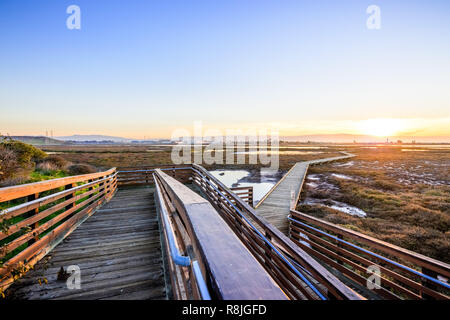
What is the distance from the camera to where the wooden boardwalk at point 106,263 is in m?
2.88

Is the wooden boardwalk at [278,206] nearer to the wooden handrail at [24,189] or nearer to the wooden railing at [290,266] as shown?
the wooden railing at [290,266]

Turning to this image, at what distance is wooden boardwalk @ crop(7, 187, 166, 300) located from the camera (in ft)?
9.45

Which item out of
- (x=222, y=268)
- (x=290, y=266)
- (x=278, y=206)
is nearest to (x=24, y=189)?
(x=222, y=268)

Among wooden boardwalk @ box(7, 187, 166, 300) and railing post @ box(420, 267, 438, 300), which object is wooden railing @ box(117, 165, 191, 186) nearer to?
wooden boardwalk @ box(7, 187, 166, 300)

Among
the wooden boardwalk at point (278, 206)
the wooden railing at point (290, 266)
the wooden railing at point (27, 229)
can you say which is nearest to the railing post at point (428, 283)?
the wooden railing at point (290, 266)

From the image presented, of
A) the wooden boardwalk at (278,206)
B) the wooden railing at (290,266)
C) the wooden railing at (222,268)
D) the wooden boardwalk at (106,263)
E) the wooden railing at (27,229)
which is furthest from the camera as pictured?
the wooden boardwalk at (278,206)

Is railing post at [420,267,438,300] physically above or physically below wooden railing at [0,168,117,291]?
Result: below

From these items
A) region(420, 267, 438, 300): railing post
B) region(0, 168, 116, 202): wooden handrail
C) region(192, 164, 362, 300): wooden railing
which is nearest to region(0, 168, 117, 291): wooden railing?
region(0, 168, 116, 202): wooden handrail

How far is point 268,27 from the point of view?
55.9 feet

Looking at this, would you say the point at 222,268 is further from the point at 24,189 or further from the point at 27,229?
the point at 24,189

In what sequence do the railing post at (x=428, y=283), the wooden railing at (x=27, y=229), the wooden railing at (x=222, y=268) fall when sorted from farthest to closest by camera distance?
1. the railing post at (x=428, y=283)
2. the wooden railing at (x=27, y=229)
3. the wooden railing at (x=222, y=268)
